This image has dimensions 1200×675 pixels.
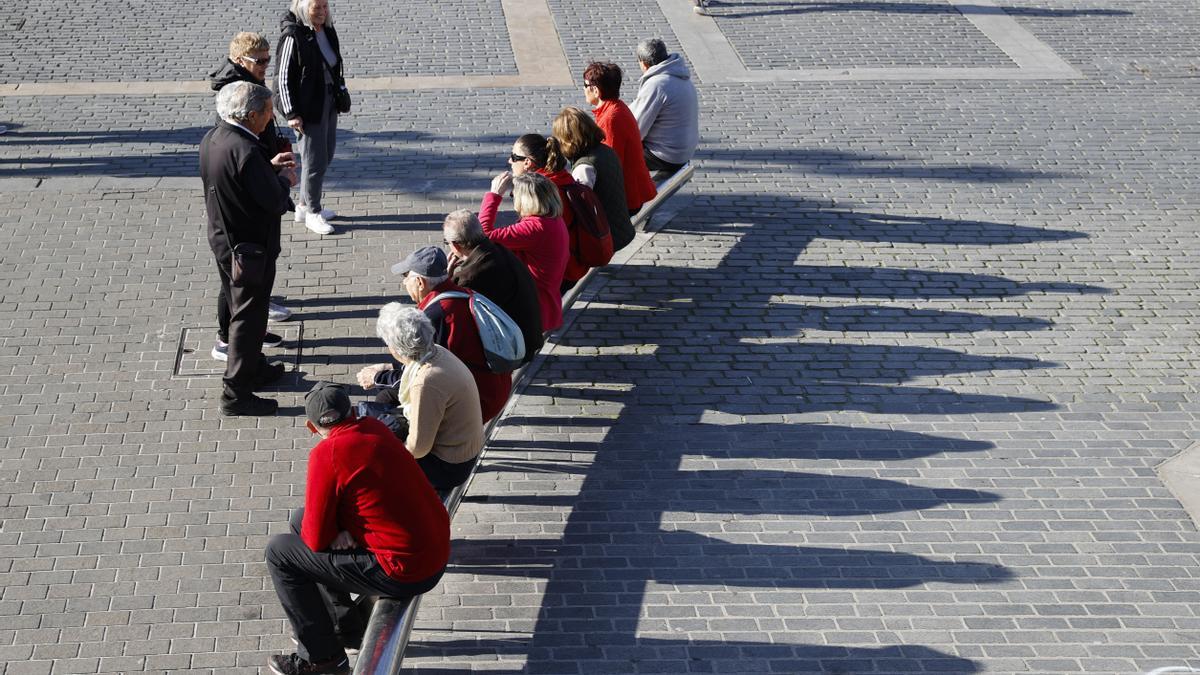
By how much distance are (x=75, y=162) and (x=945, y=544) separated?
7800 mm

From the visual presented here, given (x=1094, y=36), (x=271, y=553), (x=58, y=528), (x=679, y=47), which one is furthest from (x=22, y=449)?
(x=1094, y=36)

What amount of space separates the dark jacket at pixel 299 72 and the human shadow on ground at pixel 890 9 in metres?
6.87

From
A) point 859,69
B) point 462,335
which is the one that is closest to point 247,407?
point 462,335

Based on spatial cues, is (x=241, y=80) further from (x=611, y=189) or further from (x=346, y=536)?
(x=346, y=536)

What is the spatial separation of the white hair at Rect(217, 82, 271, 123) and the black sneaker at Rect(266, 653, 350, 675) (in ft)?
10.1

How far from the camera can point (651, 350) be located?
7941mm

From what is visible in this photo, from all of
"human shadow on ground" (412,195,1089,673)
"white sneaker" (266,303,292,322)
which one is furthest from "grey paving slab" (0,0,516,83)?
"white sneaker" (266,303,292,322)

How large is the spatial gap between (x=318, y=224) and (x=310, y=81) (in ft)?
3.71

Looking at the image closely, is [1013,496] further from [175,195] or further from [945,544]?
[175,195]

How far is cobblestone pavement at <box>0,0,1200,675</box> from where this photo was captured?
18.5ft

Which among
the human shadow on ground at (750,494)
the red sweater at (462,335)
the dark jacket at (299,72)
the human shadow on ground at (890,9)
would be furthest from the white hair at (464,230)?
the human shadow on ground at (890,9)

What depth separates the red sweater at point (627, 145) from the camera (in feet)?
27.8

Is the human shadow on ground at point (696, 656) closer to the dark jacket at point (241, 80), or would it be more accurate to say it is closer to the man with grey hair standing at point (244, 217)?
the man with grey hair standing at point (244, 217)

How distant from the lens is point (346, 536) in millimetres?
4957
